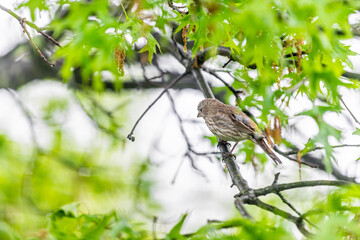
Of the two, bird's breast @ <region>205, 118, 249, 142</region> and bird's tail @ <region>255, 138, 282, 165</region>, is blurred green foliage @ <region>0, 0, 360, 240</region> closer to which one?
bird's breast @ <region>205, 118, 249, 142</region>

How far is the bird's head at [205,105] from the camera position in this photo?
5.38 meters

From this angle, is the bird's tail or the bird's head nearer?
the bird's tail

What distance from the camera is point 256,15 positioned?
2363 millimetres

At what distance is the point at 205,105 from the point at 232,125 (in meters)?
0.60

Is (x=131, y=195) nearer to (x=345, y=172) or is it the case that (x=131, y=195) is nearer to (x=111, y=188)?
(x=111, y=188)

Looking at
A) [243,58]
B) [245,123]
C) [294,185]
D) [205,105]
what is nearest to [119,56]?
[243,58]

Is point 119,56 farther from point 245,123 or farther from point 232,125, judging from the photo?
point 245,123

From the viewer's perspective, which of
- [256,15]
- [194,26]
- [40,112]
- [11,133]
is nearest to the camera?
[256,15]

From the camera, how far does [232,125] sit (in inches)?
208

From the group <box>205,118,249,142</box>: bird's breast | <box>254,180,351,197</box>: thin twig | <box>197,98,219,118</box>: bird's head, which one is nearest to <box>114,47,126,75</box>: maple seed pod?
<box>254,180,351,197</box>: thin twig

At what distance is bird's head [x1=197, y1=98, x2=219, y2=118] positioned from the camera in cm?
538

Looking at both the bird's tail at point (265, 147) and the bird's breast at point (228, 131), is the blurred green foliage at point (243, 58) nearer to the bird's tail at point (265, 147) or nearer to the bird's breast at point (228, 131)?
the bird's breast at point (228, 131)

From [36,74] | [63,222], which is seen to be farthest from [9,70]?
Result: [63,222]

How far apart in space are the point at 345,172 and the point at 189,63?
9.66 ft
